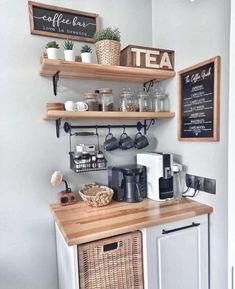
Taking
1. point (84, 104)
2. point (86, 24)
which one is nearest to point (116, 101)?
point (84, 104)

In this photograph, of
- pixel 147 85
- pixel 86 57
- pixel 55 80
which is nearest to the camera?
pixel 86 57

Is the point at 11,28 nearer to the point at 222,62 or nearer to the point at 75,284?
the point at 222,62

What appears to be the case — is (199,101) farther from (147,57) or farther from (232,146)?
(232,146)

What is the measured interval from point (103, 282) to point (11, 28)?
1.70 meters

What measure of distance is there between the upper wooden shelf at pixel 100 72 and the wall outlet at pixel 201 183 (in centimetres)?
81

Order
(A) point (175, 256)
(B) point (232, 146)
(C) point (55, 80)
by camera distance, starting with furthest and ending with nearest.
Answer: (C) point (55, 80) < (A) point (175, 256) < (B) point (232, 146)

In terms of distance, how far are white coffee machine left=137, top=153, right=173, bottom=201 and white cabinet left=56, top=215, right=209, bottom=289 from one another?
0.97ft

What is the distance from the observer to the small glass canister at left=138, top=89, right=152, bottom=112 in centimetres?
174

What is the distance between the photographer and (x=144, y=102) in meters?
1.75

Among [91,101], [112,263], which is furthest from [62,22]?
[112,263]

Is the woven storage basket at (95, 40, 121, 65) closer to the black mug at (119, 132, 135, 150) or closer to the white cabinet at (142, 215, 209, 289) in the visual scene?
the black mug at (119, 132, 135, 150)

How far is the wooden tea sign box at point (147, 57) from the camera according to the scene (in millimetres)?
1575

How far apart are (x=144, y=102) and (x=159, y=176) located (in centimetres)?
61

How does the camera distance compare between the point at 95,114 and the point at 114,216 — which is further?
the point at 95,114
